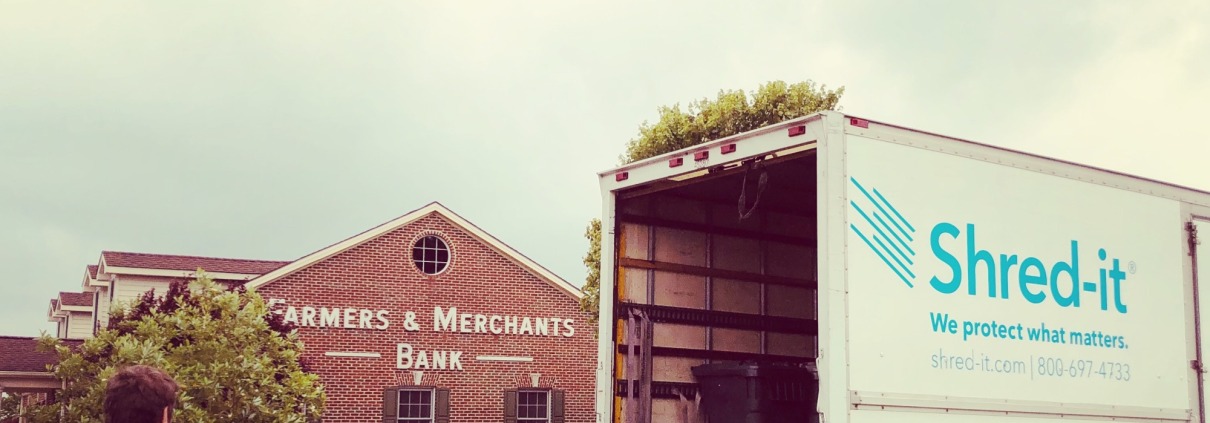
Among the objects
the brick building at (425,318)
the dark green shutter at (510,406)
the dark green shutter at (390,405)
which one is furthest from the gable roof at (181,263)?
the dark green shutter at (510,406)

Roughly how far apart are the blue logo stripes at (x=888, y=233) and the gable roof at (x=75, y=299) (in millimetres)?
35267

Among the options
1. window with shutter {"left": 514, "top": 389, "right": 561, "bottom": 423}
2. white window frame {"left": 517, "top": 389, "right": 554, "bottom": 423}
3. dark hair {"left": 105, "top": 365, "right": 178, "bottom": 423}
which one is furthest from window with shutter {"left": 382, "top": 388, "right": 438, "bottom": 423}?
dark hair {"left": 105, "top": 365, "right": 178, "bottom": 423}

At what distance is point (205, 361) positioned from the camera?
17.3 m

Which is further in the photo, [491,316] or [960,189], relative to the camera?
[491,316]

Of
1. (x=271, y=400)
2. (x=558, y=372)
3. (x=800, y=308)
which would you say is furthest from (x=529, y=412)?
(x=800, y=308)

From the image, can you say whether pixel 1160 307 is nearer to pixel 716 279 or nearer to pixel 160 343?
pixel 716 279

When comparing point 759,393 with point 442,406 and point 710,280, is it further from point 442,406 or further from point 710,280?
point 442,406

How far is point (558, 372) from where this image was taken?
2895 centimetres

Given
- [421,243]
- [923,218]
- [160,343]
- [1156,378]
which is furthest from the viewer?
[421,243]

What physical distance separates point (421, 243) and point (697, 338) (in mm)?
19433

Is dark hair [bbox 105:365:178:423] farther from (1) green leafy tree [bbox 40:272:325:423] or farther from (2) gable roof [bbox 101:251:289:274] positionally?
(2) gable roof [bbox 101:251:289:274]

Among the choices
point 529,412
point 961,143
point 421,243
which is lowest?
point 529,412

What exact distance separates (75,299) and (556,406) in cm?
1936

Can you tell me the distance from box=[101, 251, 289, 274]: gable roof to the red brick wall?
3.32 meters
